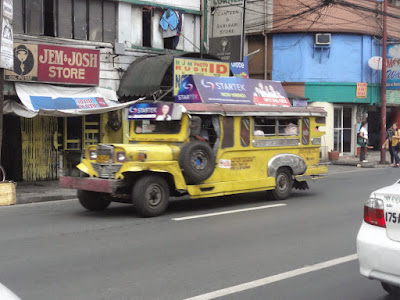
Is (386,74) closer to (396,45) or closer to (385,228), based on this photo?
(396,45)

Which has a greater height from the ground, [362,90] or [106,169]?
[362,90]

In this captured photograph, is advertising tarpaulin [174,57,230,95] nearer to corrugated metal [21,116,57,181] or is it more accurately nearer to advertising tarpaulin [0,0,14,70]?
corrugated metal [21,116,57,181]

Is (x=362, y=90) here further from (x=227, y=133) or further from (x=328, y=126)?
(x=227, y=133)

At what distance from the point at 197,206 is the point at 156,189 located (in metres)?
1.70

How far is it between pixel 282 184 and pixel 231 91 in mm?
2541

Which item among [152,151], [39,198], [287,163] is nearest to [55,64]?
[39,198]

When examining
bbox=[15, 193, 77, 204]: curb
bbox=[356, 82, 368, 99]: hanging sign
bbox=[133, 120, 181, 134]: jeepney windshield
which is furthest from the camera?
bbox=[356, 82, 368, 99]: hanging sign

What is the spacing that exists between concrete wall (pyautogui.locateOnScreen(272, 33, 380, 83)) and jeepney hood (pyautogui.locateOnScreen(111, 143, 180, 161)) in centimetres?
1592

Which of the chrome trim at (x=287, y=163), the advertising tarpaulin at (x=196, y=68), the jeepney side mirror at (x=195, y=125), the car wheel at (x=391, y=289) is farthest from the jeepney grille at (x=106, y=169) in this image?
the advertising tarpaulin at (x=196, y=68)

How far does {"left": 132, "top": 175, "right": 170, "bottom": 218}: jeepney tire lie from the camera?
9.29 meters

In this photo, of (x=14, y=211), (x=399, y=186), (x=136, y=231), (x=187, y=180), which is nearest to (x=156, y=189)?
(x=187, y=180)

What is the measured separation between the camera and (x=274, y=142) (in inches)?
462

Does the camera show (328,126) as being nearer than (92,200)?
No

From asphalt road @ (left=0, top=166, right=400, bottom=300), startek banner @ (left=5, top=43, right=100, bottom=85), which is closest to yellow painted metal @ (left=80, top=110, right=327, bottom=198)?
asphalt road @ (left=0, top=166, right=400, bottom=300)
